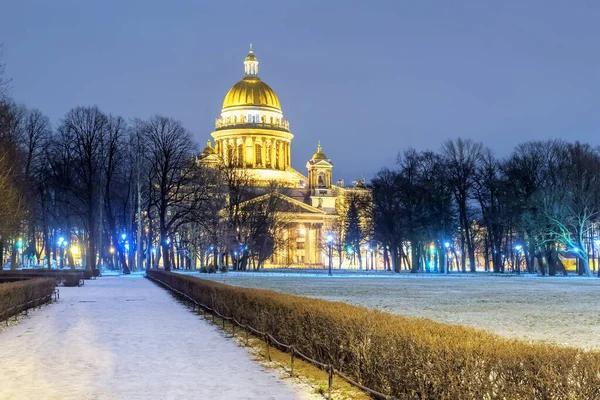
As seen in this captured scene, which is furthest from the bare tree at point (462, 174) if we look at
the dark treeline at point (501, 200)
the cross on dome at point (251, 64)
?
the cross on dome at point (251, 64)

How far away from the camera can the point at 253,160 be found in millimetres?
156875

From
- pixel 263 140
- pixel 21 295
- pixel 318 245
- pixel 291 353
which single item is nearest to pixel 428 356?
pixel 291 353

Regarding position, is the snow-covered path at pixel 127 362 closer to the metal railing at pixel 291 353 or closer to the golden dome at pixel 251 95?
the metal railing at pixel 291 353

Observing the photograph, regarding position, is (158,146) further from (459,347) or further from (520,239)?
(459,347)

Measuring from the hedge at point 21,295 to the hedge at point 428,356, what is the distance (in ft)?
38.8

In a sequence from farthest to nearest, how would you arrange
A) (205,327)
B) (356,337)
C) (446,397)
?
(205,327)
(356,337)
(446,397)

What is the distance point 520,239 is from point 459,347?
236 ft

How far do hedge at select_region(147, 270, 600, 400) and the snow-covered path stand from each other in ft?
Result: 3.60

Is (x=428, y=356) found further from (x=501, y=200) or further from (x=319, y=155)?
(x=319, y=155)

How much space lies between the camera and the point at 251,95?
15738 centimetres

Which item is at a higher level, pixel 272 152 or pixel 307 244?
pixel 272 152

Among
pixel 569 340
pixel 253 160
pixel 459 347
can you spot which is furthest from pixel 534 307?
pixel 253 160

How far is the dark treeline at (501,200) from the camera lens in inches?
2621

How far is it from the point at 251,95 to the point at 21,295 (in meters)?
132
